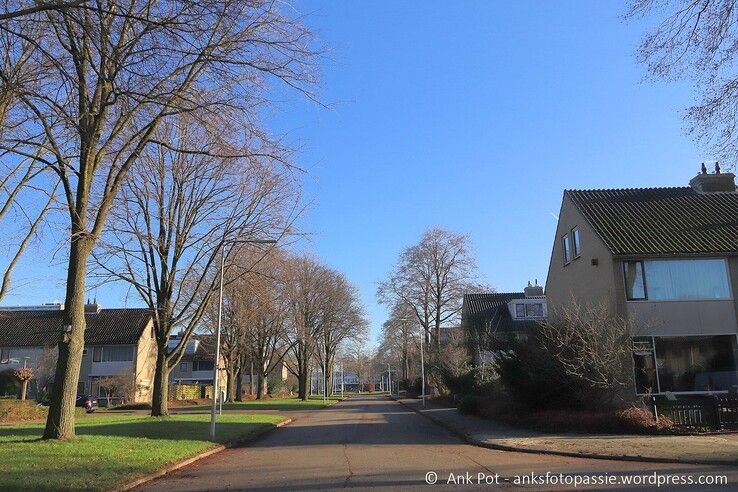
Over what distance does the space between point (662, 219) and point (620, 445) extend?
44.9 ft

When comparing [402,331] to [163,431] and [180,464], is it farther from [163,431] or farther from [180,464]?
[180,464]

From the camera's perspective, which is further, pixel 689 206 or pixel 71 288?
pixel 689 206

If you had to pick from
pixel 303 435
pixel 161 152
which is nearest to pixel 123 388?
pixel 161 152

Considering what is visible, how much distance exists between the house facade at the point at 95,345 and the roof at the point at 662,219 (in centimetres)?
4841

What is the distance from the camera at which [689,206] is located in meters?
27.0

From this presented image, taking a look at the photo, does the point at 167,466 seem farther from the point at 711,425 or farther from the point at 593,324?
the point at 711,425

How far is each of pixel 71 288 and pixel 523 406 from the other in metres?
15.4

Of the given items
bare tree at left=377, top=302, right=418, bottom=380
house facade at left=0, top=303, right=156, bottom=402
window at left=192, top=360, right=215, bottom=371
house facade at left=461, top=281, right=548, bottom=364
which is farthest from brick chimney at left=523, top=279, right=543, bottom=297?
window at left=192, top=360, right=215, bottom=371

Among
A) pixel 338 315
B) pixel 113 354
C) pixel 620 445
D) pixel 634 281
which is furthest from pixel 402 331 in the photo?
pixel 620 445

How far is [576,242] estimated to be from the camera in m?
27.9

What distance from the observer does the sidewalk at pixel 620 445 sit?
13.1 meters

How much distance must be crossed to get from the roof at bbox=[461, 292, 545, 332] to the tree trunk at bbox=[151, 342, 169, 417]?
32057mm

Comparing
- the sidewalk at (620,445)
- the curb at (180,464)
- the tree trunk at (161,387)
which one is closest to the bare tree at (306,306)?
the tree trunk at (161,387)

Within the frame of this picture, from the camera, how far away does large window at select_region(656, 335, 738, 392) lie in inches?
891
